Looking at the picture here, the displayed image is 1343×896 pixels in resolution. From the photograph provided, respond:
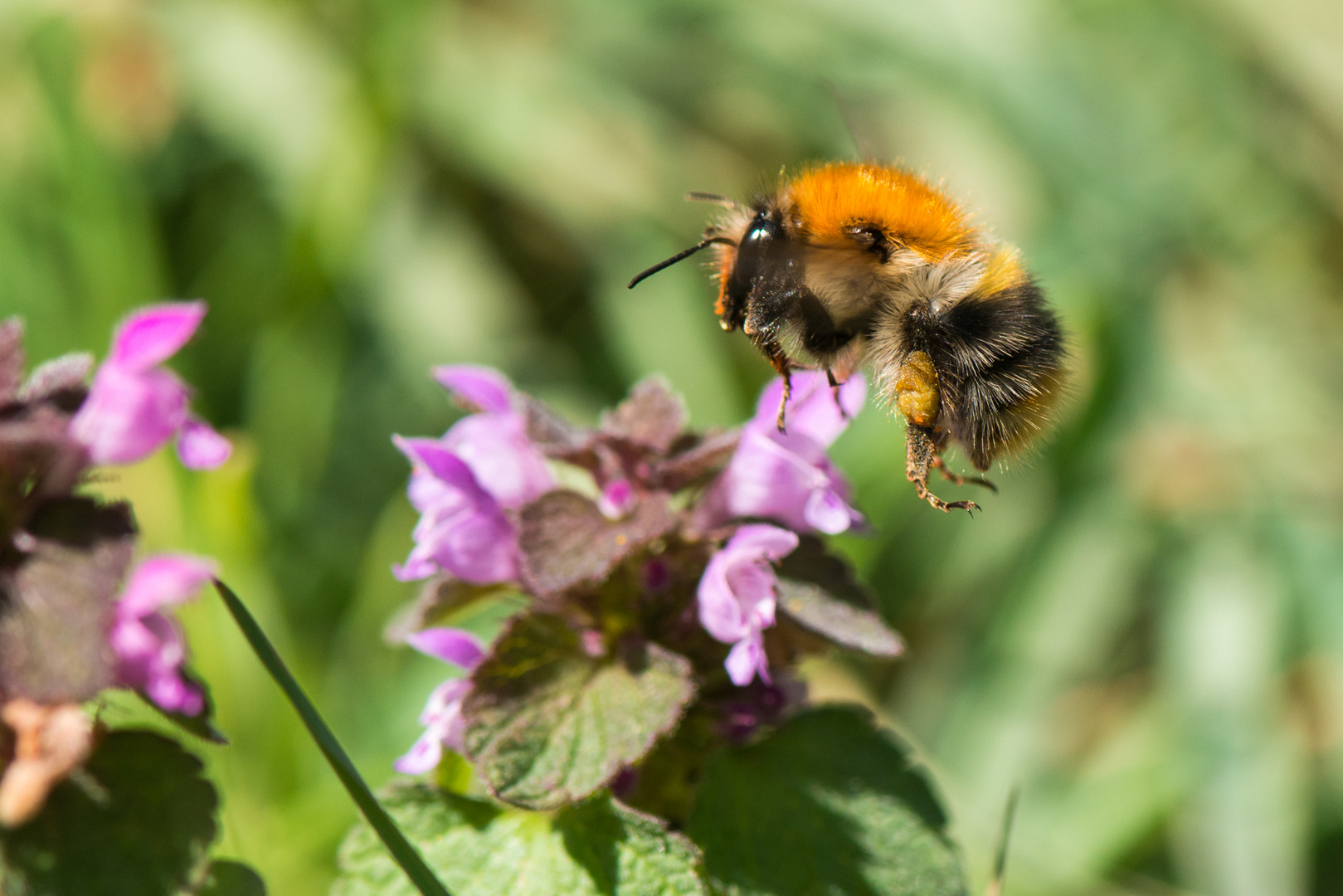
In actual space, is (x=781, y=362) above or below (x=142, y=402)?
above

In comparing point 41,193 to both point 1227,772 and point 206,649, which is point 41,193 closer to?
point 206,649

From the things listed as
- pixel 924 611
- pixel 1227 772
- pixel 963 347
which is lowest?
pixel 924 611

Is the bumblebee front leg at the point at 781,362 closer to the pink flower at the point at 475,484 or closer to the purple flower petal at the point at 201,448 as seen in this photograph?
the pink flower at the point at 475,484

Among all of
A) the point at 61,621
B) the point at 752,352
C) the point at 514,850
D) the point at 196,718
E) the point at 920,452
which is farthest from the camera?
the point at 752,352

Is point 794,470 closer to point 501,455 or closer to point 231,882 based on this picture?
point 501,455

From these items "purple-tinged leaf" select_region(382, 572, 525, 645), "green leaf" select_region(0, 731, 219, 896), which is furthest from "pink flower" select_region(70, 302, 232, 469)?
"purple-tinged leaf" select_region(382, 572, 525, 645)

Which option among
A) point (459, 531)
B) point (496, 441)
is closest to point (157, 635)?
point (459, 531)

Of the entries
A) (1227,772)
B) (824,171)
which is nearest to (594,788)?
(824,171)
